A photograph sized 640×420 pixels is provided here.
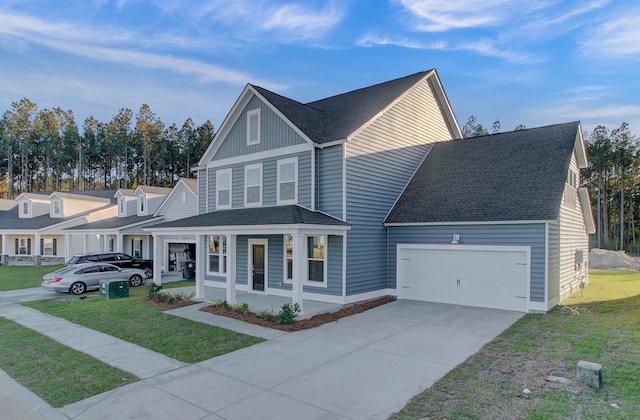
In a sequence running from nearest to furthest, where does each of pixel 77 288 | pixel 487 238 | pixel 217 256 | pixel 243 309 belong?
pixel 243 309
pixel 487 238
pixel 77 288
pixel 217 256

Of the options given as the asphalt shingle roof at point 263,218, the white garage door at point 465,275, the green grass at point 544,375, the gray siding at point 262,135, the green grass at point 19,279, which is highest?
the gray siding at point 262,135

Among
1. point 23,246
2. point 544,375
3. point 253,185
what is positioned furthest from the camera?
point 23,246

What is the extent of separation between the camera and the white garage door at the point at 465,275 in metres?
11.6

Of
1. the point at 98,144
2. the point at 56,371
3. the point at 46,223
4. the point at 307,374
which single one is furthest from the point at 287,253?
the point at 98,144

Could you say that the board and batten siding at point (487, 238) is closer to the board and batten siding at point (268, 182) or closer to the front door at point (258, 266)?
the board and batten siding at point (268, 182)

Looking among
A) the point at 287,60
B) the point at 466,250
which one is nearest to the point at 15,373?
the point at 466,250

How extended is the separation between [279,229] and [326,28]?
851 cm

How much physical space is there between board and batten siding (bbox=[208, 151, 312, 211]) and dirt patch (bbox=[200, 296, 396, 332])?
12.5 feet

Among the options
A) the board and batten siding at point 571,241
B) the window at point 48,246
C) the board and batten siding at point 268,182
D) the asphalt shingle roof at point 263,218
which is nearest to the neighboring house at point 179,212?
the board and batten siding at point 268,182

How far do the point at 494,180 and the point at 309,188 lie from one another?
6.70 meters

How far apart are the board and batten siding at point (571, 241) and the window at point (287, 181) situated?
908 cm

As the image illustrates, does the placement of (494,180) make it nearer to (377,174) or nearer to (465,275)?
(465,275)

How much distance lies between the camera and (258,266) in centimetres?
1512

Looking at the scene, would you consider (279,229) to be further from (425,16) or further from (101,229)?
(101,229)
